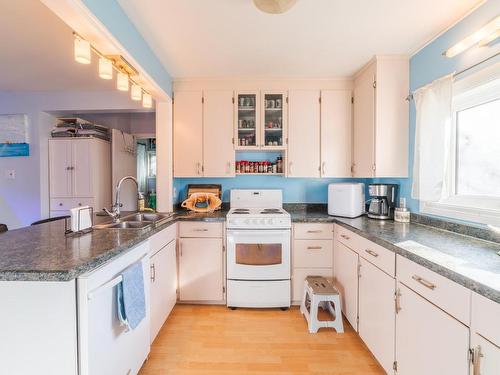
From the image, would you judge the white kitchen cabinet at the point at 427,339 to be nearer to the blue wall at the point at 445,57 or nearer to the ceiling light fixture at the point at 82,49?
the blue wall at the point at 445,57

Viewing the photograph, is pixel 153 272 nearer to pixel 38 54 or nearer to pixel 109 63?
pixel 109 63

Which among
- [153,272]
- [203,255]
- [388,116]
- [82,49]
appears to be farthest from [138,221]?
[388,116]

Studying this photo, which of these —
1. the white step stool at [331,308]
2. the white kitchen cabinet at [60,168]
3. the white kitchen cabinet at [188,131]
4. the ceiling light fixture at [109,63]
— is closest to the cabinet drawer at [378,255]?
the white step stool at [331,308]

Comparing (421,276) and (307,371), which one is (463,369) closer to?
(421,276)

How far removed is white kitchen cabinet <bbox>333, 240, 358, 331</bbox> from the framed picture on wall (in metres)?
3.87

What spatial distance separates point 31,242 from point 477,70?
283 centimetres

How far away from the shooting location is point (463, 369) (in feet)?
3.05

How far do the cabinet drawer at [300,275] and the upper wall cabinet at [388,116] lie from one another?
40.8 inches

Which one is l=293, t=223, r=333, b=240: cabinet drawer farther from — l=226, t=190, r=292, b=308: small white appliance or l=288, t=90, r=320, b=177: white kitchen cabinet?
l=288, t=90, r=320, b=177: white kitchen cabinet

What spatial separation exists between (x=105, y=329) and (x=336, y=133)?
8.31ft

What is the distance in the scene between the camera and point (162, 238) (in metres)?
1.92

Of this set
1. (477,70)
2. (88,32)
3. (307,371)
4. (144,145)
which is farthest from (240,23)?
(144,145)

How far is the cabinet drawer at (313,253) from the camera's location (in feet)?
7.57

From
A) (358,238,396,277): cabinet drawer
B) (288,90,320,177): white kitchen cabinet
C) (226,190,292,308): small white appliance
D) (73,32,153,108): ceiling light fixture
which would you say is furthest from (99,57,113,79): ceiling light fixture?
(358,238,396,277): cabinet drawer
